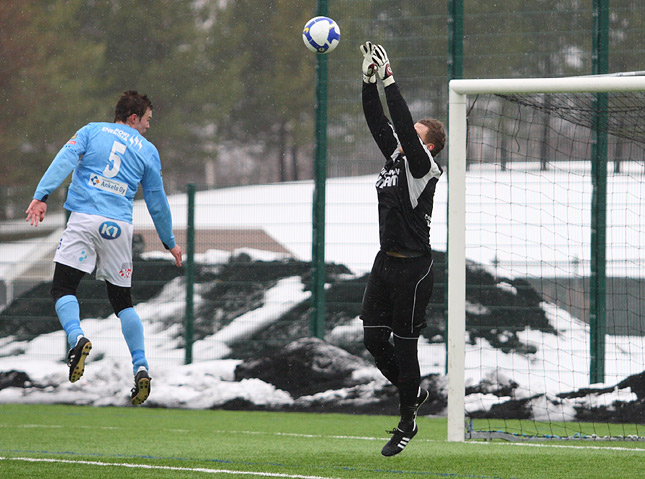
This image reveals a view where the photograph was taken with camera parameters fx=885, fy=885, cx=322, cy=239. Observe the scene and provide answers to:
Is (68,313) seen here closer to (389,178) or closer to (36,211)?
(36,211)

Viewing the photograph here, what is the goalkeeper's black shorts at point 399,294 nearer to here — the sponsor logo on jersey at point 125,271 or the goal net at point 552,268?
the sponsor logo on jersey at point 125,271

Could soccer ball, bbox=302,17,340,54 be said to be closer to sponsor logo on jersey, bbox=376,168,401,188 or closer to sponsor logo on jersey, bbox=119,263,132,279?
sponsor logo on jersey, bbox=376,168,401,188

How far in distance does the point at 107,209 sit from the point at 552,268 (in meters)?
5.36

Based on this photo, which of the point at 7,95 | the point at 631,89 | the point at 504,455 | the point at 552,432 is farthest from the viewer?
the point at 7,95

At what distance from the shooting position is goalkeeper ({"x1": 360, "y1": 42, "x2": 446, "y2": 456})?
5438mm

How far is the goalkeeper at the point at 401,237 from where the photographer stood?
5438mm

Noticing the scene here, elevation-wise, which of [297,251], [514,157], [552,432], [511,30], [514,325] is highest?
[511,30]

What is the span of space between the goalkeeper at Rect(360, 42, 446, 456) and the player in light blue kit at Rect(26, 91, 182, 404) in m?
1.49

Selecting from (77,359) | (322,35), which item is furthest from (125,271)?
(322,35)

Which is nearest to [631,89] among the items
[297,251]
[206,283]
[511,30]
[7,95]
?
[511,30]

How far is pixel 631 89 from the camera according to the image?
22.2 ft

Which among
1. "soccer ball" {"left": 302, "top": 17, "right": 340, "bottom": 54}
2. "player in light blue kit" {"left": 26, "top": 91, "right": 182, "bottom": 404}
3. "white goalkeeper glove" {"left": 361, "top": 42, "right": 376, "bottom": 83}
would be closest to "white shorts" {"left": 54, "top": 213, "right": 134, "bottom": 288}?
"player in light blue kit" {"left": 26, "top": 91, "right": 182, "bottom": 404}

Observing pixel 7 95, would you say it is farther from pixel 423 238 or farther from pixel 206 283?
pixel 423 238

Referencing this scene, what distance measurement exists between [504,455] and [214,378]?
4699 millimetres
